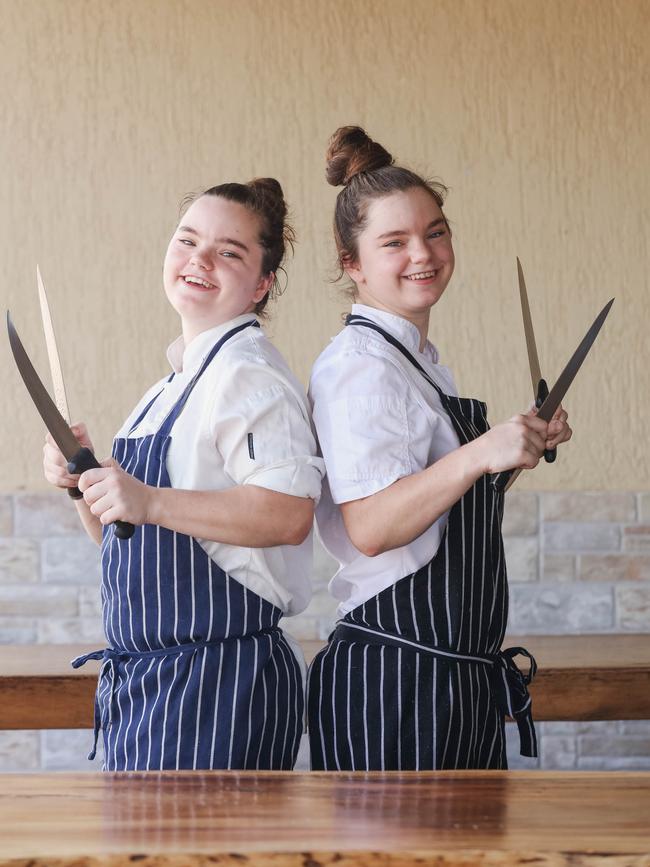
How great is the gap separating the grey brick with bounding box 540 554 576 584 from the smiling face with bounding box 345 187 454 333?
1793mm

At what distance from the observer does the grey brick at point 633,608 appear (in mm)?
3453

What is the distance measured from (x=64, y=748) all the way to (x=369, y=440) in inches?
87.7

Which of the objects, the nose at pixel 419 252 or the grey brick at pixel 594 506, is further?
the grey brick at pixel 594 506

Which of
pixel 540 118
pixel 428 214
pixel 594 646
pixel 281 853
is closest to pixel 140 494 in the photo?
pixel 281 853

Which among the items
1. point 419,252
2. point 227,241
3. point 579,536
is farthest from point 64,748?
point 419,252

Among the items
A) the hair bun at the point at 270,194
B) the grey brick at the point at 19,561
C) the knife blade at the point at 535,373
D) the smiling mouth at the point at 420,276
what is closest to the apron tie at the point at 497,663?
the knife blade at the point at 535,373

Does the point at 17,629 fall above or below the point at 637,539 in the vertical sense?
below

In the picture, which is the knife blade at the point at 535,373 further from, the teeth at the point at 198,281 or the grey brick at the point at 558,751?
the grey brick at the point at 558,751

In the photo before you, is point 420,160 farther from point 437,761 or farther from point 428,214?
point 437,761

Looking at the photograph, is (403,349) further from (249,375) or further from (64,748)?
(64,748)

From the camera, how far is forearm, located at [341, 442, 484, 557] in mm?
1613

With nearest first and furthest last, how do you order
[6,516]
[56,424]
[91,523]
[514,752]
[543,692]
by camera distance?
[56,424] → [91,523] → [543,692] → [6,516] → [514,752]

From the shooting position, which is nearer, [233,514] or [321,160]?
[233,514]

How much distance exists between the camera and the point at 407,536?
164 centimetres
